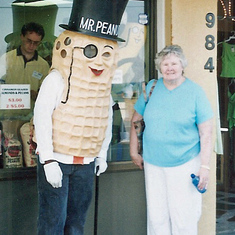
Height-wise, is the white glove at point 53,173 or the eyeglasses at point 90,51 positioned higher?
the eyeglasses at point 90,51

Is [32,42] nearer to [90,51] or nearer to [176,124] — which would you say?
[90,51]

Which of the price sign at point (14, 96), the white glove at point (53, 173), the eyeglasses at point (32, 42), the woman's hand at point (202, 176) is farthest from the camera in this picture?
the eyeglasses at point (32, 42)

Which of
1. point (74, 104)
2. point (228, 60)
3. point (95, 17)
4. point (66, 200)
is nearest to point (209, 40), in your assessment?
point (95, 17)

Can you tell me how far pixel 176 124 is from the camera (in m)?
4.06

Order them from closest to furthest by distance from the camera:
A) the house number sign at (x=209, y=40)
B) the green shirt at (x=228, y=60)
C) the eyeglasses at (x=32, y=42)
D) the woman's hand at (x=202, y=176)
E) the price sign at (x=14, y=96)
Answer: the woman's hand at (x=202, y=176), the price sign at (x=14, y=96), the eyeglasses at (x=32, y=42), the house number sign at (x=209, y=40), the green shirt at (x=228, y=60)

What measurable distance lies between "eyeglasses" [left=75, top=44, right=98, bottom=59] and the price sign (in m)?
0.99

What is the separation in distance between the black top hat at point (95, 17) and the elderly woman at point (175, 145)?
50 centimetres

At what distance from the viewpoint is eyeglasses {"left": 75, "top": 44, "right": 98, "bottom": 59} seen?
155 inches

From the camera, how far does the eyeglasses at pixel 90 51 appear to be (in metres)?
3.94

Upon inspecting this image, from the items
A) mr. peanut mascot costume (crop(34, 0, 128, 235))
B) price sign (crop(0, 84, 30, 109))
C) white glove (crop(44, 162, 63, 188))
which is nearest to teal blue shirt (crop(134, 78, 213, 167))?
mr. peanut mascot costume (crop(34, 0, 128, 235))

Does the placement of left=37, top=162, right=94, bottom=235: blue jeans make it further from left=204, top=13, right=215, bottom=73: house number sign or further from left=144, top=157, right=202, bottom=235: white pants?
left=204, top=13, right=215, bottom=73: house number sign

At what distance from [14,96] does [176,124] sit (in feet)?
4.83

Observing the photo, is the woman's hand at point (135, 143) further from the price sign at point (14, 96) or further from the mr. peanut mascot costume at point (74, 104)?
the price sign at point (14, 96)

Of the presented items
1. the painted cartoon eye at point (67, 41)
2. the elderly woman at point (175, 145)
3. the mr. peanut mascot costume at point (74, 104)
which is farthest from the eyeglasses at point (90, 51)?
the elderly woman at point (175, 145)
